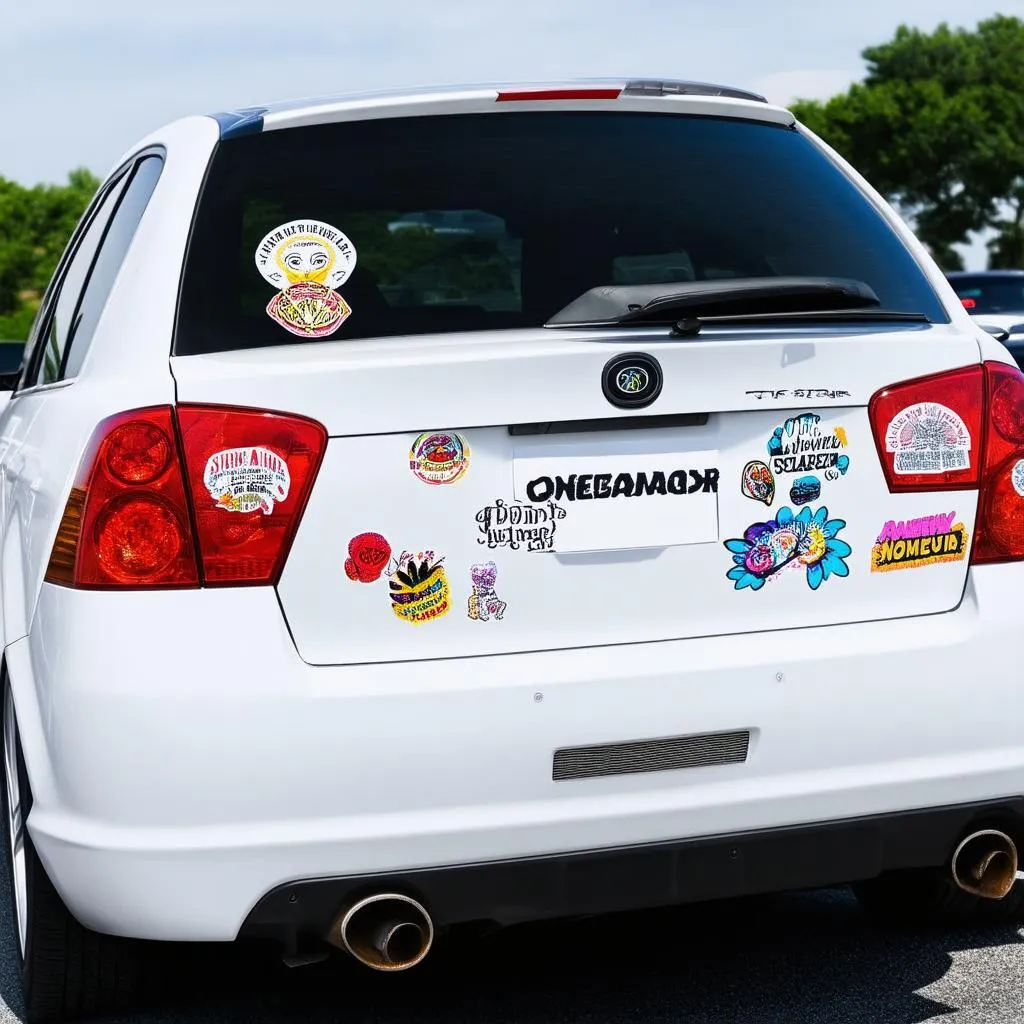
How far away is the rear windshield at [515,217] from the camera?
10.8ft

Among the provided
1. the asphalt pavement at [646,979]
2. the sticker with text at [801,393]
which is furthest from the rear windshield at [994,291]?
the sticker with text at [801,393]

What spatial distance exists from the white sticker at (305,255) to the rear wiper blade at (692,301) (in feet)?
1.30

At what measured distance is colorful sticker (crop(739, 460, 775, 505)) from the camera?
3.22 metres

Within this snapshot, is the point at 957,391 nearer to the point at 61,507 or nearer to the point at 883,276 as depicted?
the point at 883,276

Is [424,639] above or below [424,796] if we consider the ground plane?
above

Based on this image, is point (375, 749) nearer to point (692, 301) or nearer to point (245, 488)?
point (245, 488)

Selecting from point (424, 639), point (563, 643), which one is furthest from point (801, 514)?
point (424, 639)

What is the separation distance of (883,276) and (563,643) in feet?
3.39

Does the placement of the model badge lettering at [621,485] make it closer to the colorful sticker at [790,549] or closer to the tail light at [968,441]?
the colorful sticker at [790,549]

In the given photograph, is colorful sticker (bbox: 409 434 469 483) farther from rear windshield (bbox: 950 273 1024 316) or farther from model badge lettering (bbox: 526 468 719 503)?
rear windshield (bbox: 950 273 1024 316)

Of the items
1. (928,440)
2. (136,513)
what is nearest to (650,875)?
(928,440)

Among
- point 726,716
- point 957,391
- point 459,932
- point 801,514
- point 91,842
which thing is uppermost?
point 957,391

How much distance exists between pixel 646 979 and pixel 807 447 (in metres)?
1.32

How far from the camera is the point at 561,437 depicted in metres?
3.13
